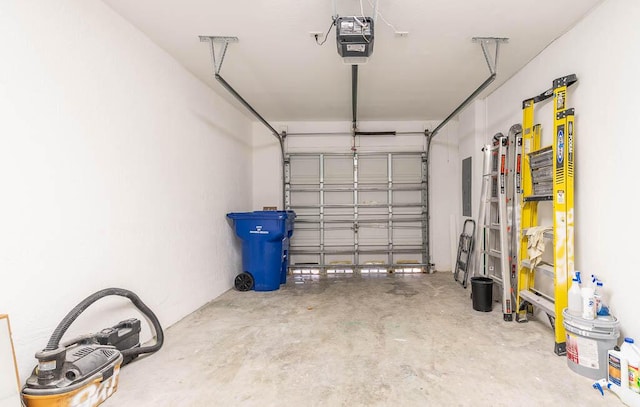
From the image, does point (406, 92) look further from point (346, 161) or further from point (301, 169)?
point (301, 169)

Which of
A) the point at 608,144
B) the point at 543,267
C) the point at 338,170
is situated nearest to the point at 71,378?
the point at 543,267

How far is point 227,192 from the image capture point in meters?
4.38

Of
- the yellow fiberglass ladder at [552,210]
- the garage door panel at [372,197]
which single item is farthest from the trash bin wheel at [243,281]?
the yellow fiberglass ladder at [552,210]

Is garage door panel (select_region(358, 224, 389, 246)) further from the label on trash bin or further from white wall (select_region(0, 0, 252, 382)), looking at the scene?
white wall (select_region(0, 0, 252, 382))

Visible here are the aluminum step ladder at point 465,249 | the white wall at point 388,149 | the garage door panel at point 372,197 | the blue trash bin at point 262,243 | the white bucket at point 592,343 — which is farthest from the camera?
the garage door panel at point 372,197

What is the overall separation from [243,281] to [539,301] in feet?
10.9

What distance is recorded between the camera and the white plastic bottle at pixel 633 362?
1.75 metres

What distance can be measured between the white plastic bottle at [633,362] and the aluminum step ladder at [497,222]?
1.19 meters

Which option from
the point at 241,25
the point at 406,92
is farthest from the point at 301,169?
the point at 241,25

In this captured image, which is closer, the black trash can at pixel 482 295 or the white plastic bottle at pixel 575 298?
the white plastic bottle at pixel 575 298

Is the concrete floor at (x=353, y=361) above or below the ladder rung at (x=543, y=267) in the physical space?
below

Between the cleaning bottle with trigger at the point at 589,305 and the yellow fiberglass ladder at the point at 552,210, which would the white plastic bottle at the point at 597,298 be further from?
the yellow fiberglass ladder at the point at 552,210

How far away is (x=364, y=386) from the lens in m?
1.94

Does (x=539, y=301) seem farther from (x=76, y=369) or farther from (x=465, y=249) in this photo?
(x=76, y=369)
